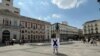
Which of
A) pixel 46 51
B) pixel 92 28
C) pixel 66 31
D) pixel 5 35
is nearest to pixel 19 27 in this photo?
pixel 5 35

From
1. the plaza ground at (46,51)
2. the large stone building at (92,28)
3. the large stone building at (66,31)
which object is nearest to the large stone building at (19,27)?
the plaza ground at (46,51)

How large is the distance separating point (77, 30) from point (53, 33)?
4122cm

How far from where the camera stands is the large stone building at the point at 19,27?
51188mm

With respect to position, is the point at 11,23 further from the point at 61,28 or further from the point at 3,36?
the point at 61,28

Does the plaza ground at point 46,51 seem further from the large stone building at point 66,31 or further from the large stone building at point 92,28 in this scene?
the large stone building at point 92,28

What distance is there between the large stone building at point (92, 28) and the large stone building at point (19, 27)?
110 ft

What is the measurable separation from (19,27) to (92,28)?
55.2m

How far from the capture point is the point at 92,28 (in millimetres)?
99125

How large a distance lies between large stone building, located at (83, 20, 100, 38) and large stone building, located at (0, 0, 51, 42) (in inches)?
1323

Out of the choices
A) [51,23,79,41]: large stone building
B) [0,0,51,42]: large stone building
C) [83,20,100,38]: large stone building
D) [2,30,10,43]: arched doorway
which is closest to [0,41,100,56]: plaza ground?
[2,30,10,43]: arched doorway

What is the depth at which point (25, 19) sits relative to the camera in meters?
61.2

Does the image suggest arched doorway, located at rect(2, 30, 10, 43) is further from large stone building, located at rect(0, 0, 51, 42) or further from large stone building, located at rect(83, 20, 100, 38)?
large stone building, located at rect(83, 20, 100, 38)

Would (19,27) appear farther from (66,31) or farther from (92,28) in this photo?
(92,28)

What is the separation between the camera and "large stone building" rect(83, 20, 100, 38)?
3762 inches
